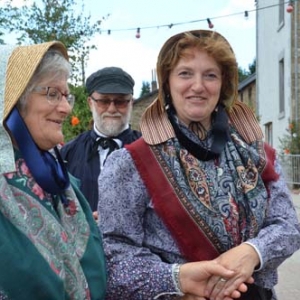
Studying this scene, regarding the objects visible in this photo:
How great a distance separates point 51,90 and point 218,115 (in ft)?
2.34

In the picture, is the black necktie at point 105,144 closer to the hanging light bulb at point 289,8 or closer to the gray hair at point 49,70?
the gray hair at point 49,70

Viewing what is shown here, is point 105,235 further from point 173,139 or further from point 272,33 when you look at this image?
point 272,33

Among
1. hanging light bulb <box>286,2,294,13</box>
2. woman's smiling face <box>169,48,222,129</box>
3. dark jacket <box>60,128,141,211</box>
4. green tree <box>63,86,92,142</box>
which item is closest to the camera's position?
woman's smiling face <box>169,48,222,129</box>

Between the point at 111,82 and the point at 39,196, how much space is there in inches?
80.7

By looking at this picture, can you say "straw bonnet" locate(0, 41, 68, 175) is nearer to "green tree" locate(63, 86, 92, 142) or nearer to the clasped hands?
the clasped hands

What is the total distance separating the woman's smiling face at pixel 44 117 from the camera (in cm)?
208

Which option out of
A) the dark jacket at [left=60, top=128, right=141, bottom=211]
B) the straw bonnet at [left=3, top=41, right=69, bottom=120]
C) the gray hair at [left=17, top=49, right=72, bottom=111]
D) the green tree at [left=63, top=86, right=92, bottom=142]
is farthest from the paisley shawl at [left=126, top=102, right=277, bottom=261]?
the green tree at [left=63, top=86, right=92, bottom=142]

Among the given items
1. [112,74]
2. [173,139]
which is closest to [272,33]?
[112,74]

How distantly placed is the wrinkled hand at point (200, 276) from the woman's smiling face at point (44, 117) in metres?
0.64

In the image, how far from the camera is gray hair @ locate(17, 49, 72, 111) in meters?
Result: 2.06

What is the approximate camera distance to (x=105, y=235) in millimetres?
2393

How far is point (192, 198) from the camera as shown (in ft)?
7.72

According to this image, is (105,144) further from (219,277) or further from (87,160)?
(219,277)

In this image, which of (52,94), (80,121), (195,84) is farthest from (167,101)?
(80,121)
